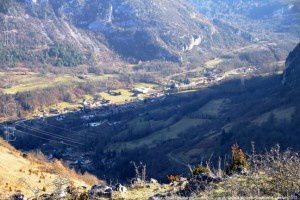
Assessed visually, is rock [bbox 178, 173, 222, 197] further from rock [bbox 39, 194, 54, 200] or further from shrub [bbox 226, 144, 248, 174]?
rock [bbox 39, 194, 54, 200]

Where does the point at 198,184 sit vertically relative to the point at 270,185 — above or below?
below

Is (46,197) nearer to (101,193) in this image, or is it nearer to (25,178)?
(101,193)

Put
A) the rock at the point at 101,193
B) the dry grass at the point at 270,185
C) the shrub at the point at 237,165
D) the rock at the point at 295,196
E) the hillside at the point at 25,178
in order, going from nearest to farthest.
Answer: the rock at the point at 295,196
the dry grass at the point at 270,185
the rock at the point at 101,193
the shrub at the point at 237,165
the hillside at the point at 25,178

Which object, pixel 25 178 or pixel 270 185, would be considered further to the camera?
pixel 25 178

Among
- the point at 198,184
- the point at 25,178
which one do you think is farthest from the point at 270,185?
the point at 25,178

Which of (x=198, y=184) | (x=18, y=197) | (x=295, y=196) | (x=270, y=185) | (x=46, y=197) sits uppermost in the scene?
(x=295, y=196)

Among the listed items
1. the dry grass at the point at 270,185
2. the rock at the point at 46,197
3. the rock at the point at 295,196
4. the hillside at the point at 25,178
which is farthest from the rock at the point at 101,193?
the rock at the point at 295,196

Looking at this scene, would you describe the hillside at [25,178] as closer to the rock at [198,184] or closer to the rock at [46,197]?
the rock at [46,197]

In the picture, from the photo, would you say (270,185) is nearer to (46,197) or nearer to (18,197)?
(46,197)

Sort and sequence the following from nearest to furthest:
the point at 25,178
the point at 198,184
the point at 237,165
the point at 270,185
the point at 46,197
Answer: the point at 270,185, the point at 198,184, the point at 46,197, the point at 237,165, the point at 25,178

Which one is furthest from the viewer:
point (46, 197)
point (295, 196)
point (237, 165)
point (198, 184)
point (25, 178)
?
point (25, 178)

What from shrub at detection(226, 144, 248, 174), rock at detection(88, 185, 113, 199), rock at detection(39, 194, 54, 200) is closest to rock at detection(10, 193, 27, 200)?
rock at detection(39, 194, 54, 200)
